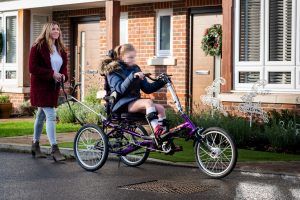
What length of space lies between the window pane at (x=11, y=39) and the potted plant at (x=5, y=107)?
1548mm

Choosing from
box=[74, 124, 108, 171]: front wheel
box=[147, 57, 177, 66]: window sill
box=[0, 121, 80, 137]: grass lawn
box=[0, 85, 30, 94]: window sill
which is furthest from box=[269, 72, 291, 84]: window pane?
box=[0, 85, 30, 94]: window sill

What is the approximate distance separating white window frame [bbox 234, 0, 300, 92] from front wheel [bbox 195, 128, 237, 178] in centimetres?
496

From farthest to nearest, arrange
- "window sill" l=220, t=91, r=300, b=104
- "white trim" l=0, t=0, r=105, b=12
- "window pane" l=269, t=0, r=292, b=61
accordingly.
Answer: "white trim" l=0, t=0, r=105, b=12, "window pane" l=269, t=0, r=292, b=61, "window sill" l=220, t=91, r=300, b=104

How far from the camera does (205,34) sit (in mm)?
15648

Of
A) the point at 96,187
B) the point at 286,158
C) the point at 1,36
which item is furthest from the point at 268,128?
the point at 1,36

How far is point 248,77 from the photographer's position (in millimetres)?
13195

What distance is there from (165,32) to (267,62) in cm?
440

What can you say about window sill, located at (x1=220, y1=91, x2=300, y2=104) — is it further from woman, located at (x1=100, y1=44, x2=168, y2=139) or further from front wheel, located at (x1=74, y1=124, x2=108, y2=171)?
front wheel, located at (x1=74, y1=124, x2=108, y2=171)

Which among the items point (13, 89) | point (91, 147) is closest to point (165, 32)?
point (13, 89)

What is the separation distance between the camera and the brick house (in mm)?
12828

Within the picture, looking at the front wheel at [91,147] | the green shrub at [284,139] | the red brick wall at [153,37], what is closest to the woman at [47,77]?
the front wheel at [91,147]

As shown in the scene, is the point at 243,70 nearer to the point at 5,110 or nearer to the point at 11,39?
the point at 5,110

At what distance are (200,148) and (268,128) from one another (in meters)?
3.74

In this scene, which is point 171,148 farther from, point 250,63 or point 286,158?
point 250,63
